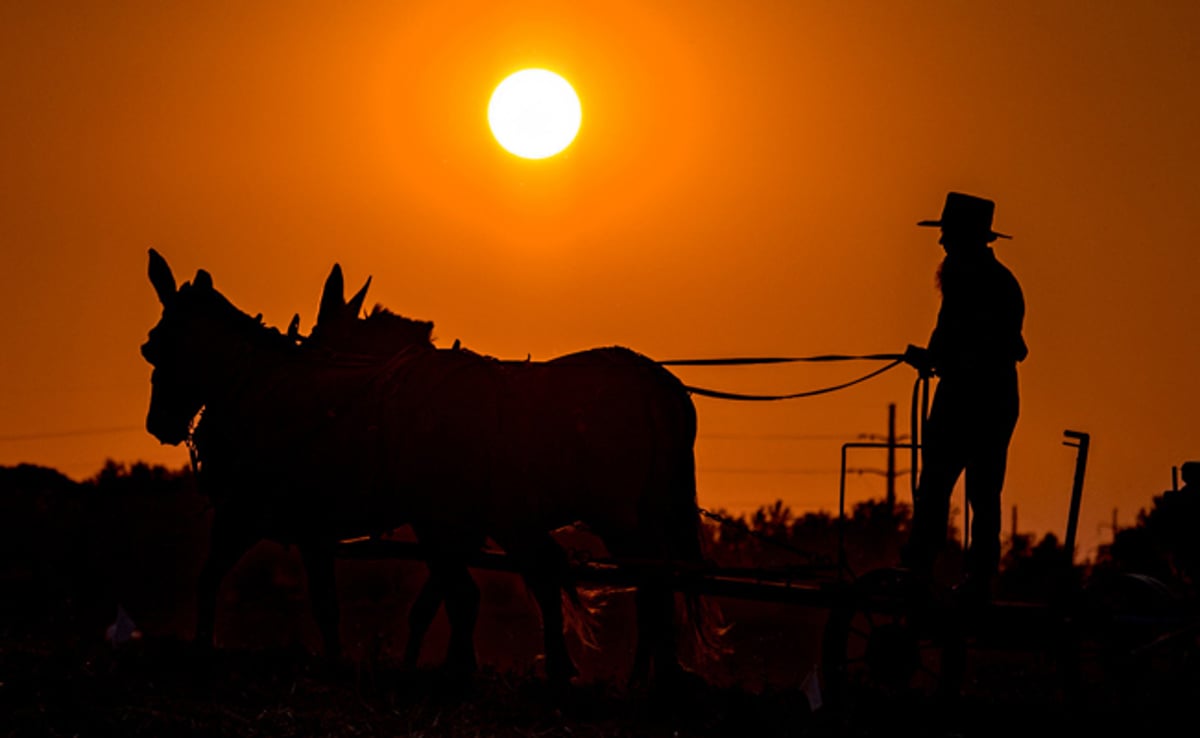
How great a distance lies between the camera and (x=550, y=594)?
35.7 feet

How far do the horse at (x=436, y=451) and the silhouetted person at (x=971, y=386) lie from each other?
1993mm

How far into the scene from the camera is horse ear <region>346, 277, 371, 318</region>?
1404 centimetres

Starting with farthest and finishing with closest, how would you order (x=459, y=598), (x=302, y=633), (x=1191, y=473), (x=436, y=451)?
(x=302, y=633) → (x=436, y=451) → (x=459, y=598) → (x=1191, y=473)

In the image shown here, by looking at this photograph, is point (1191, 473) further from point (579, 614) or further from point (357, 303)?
point (357, 303)

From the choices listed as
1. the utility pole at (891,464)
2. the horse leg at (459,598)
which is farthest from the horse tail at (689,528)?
the utility pole at (891,464)

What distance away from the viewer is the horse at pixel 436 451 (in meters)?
11.2

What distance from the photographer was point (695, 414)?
487 inches

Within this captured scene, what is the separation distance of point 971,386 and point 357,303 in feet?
21.7

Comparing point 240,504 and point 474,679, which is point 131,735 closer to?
point 474,679

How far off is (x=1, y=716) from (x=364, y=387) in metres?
3.93

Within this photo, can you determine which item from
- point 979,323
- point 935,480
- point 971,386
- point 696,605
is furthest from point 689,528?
point 979,323

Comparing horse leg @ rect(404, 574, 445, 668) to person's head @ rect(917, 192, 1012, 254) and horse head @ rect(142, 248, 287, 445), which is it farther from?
person's head @ rect(917, 192, 1012, 254)

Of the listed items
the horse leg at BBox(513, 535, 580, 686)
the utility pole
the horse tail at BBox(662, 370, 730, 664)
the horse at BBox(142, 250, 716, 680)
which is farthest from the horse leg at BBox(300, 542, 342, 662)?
the utility pole

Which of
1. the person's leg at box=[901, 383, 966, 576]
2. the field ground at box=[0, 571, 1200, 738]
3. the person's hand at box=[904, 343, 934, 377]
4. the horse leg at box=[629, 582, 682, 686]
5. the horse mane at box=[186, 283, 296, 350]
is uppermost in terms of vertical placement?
the horse mane at box=[186, 283, 296, 350]
